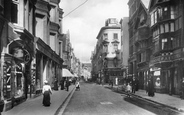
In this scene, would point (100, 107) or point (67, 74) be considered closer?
point (100, 107)

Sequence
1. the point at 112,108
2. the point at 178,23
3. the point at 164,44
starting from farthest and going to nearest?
the point at 164,44 → the point at 178,23 → the point at 112,108

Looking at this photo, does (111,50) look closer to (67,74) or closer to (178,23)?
(67,74)

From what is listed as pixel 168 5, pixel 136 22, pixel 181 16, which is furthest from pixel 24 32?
pixel 136 22

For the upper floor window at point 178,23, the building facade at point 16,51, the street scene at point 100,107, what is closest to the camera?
the street scene at point 100,107

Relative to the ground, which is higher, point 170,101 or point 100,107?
point 100,107

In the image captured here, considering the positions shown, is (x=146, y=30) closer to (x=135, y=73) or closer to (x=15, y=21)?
(x=135, y=73)

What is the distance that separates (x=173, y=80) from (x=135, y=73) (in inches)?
735

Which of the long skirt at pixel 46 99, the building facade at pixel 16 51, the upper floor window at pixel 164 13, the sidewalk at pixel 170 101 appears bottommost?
the sidewalk at pixel 170 101

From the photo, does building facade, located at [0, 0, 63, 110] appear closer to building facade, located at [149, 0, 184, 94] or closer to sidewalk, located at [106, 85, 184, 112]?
sidewalk, located at [106, 85, 184, 112]

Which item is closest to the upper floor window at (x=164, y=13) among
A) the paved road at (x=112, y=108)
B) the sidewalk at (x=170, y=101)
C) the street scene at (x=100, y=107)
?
the sidewalk at (x=170, y=101)

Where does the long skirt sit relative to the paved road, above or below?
above

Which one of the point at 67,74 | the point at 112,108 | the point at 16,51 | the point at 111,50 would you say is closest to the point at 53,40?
the point at 67,74

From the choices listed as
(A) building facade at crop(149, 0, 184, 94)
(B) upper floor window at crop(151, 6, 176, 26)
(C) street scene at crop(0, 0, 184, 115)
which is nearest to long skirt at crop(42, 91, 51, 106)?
(C) street scene at crop(0, 0, 184, 115)

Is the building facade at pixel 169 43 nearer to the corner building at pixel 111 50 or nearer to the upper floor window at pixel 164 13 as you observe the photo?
the upper floor window at pixel 164 13
